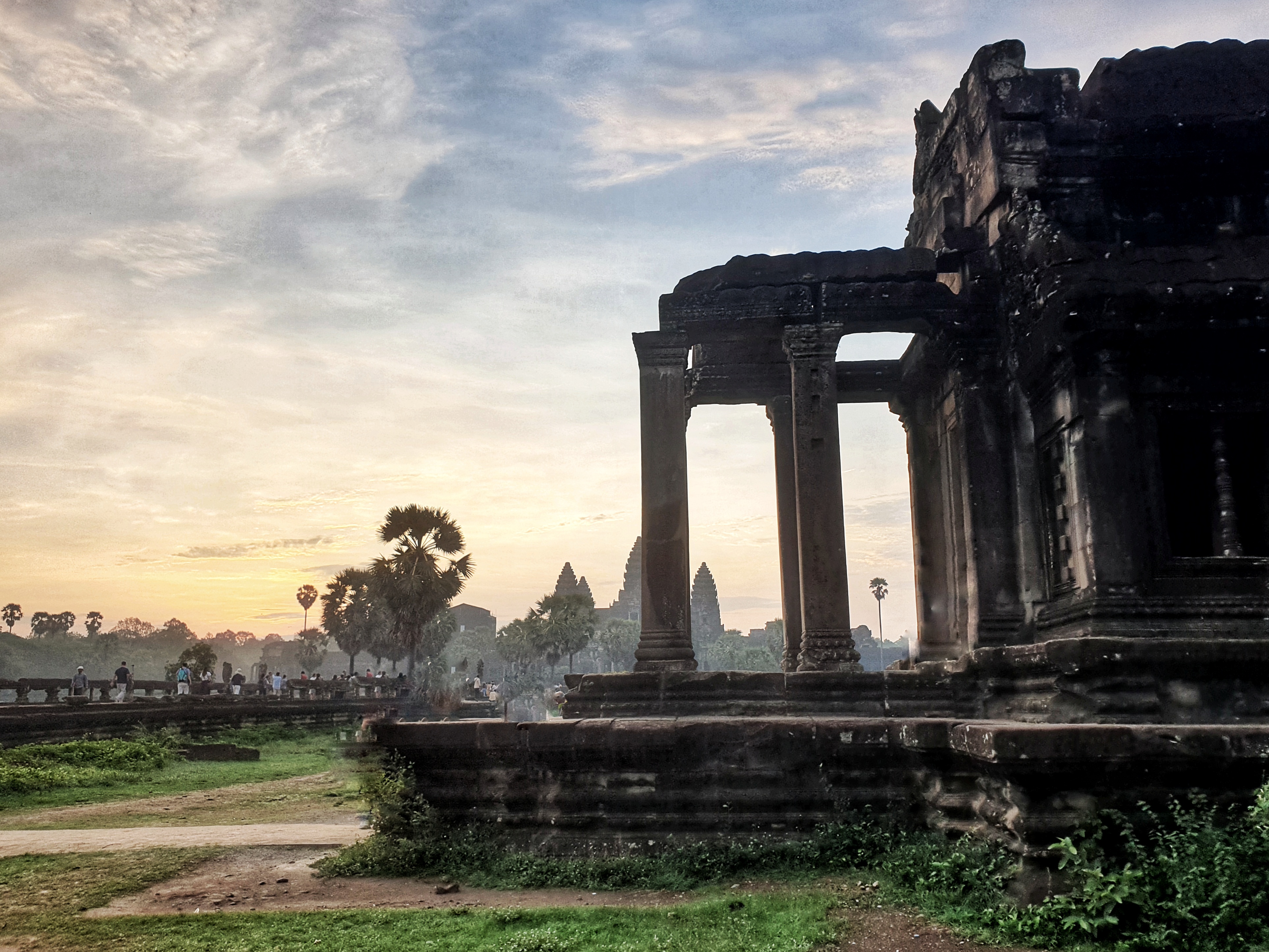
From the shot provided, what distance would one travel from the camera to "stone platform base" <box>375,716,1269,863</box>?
708cm

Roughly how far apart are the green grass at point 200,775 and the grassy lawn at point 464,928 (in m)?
7.05

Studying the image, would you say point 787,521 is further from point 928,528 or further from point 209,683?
point 209,683

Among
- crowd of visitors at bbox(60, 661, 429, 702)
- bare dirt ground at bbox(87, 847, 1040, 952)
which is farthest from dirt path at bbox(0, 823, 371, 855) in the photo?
crowd of visitors at bbox(60, 661, 429, 702)

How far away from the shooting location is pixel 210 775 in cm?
1733

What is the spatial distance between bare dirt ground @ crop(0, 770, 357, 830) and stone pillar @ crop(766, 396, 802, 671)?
6337mm

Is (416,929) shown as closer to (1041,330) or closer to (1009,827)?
(1009,827)

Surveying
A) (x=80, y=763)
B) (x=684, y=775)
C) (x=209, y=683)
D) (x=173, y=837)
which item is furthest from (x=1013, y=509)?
(x=209, y=683)

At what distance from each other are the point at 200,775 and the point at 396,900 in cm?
1263

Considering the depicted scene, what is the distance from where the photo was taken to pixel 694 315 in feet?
36.6

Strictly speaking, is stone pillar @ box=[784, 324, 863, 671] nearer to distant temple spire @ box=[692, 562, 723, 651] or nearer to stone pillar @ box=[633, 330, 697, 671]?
stone pillar @ box=[633, 330, 697, 671]

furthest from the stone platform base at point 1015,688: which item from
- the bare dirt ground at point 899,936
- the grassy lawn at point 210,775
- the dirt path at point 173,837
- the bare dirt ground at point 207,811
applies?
the grassy lawn at point 210,775

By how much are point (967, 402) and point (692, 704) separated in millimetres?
4562

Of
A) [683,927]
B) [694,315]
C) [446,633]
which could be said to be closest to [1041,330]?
[694,315]

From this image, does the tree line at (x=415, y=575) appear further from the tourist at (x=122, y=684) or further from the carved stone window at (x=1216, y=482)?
the carved stone window at (x=1216, y=482)
